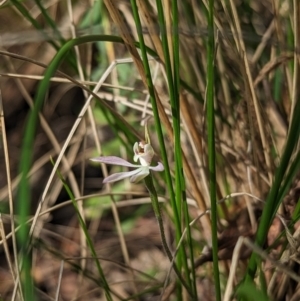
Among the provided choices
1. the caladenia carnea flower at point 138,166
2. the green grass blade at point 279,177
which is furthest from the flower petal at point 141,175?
the green grass blade at point 279,177

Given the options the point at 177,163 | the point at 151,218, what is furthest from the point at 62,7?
the point at 177,163

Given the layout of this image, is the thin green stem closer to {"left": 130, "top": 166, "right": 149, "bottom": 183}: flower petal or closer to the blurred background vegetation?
the blurred background vegetation

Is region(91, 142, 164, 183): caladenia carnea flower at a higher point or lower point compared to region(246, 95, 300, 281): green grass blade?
higher

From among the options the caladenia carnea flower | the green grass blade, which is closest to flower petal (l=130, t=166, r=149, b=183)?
the caladenia carnea flower

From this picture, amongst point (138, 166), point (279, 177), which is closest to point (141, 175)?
point (138, 166)

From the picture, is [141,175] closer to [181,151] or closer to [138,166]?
[138,166]
